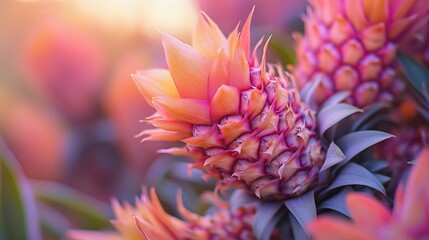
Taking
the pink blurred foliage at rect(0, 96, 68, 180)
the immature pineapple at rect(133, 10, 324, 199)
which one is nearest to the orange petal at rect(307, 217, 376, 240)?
the immature pineapple at rect(133, 10, 324, 199)

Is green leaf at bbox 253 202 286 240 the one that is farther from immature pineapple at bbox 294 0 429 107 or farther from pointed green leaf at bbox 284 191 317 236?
immature pineapple at bbox 294 0 429 107

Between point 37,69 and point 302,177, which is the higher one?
point 37,69

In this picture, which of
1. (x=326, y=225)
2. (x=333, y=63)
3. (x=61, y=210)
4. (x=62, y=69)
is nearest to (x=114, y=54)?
→ (x=62, y=69)

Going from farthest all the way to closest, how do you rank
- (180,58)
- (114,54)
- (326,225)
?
(114,54), (180,58), (326,225)

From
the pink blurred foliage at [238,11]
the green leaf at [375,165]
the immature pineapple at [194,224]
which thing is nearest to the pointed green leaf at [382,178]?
the green leaf at [375,165]

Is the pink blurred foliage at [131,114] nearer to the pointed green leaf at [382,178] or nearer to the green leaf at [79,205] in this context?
the green leaf at [79,205]

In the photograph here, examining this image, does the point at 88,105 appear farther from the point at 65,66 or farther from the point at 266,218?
the point at 266,218

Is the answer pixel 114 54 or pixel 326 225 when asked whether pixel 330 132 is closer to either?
pixel 326 225
